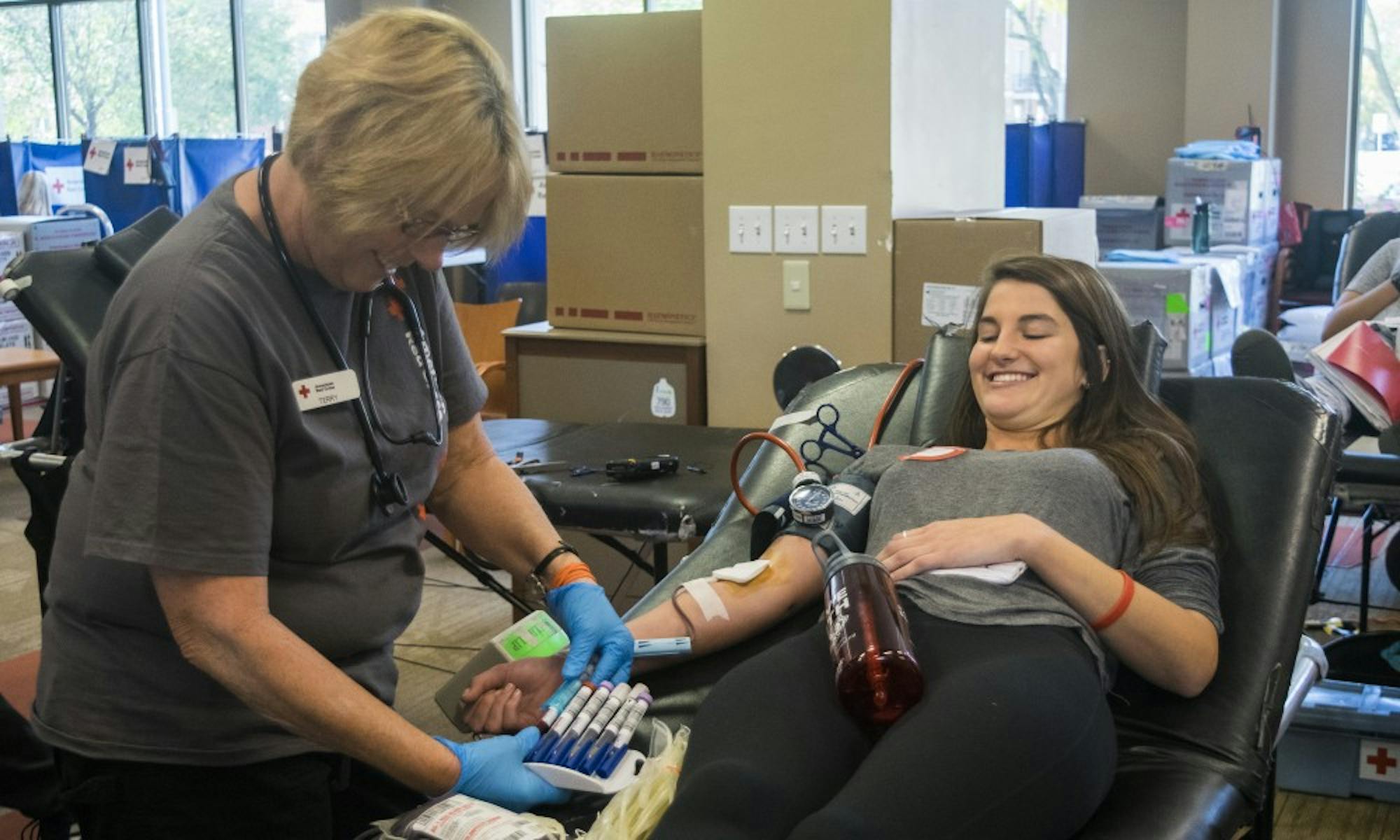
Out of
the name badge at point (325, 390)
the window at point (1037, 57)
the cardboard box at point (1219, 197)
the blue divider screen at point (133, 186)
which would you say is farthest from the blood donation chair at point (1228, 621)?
the blue divider screen at point (133, 186)

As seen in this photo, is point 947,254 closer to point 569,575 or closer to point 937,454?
point 937,454

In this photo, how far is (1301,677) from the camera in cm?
182

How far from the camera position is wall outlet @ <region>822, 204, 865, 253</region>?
3.26 metres

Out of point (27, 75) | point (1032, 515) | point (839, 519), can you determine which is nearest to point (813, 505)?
point (839, 519)

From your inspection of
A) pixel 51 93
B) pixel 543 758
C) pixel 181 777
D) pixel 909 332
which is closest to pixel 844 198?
pixel 909 332

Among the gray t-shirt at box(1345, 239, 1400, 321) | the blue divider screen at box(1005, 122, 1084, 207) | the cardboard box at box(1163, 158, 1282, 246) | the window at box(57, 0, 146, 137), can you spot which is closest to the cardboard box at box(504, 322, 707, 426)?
the gray t-shirt at box(1345, 239, 1400, 321)

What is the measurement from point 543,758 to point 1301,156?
6.81 metres

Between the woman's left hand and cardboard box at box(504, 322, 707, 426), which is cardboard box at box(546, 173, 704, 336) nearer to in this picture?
cardboard box at box(504, 322, 707, 426)

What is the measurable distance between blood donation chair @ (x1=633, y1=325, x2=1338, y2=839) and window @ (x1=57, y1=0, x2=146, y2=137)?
10.0 meters

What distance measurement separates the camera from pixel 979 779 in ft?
4.57

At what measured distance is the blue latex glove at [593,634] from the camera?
1.61 meters

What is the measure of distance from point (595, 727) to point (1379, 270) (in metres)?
3.27

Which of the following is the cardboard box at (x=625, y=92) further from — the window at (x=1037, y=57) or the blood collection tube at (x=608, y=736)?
the window at (x=1037, y=57)

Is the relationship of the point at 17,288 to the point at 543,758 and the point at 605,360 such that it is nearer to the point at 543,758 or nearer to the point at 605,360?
the point at 543,758
